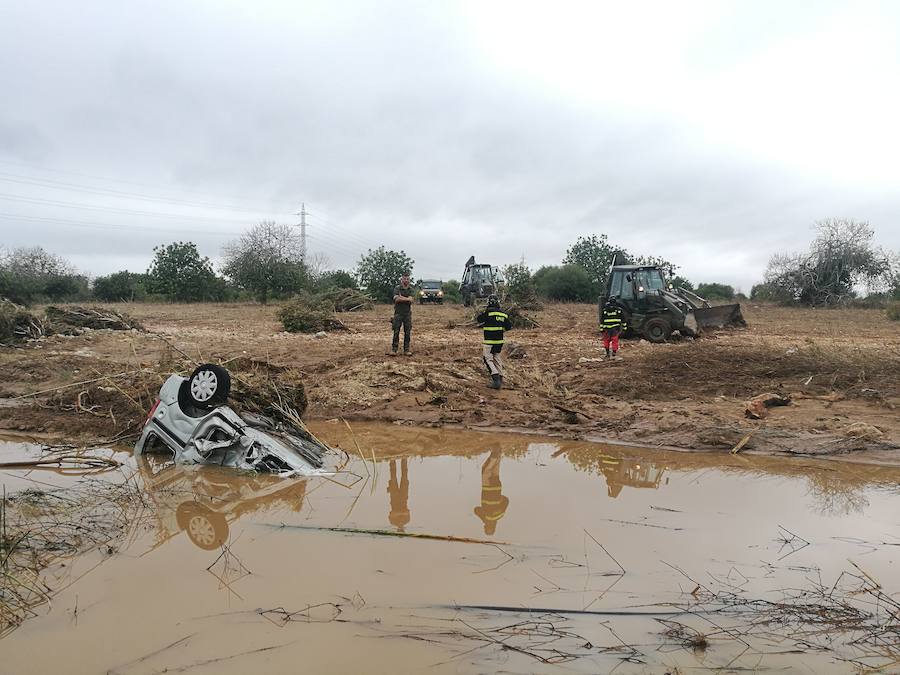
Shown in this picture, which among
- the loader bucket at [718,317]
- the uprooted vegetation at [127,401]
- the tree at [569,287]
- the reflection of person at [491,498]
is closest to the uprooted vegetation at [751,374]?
the reflection of person at [491,498]

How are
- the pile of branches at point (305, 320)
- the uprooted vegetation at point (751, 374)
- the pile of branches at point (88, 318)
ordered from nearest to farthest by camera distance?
the uprooted vegetation at point (751, 374), the pile of branches at point (88, 318), the pile of branches at point (305, 320)

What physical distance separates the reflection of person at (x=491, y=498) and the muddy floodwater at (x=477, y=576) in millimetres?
27

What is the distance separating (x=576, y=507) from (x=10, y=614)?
3.74m

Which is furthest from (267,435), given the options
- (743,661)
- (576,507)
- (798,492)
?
(798,492)

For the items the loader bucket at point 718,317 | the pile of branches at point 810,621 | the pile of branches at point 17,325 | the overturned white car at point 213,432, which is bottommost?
the pile of branches at point 810,621

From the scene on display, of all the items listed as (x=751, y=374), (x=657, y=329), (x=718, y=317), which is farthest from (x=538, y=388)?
(x=718, y=317)

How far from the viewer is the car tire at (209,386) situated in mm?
5219

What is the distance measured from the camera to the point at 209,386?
5281mm

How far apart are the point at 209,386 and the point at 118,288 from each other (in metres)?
43.1

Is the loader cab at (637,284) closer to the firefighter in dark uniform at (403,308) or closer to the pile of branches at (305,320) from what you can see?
the firefighter in dark uniform at (403,308)

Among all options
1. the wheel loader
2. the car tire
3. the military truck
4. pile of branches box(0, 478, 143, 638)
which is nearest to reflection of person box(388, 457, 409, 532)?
the car tire

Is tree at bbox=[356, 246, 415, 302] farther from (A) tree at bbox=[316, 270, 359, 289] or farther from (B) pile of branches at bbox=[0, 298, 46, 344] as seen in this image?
(B) pile of branches at bbox=[0, 298, 46, 344]

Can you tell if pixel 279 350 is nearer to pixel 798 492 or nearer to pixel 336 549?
pixel 336 549

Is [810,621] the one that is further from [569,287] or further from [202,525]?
[569,287]
